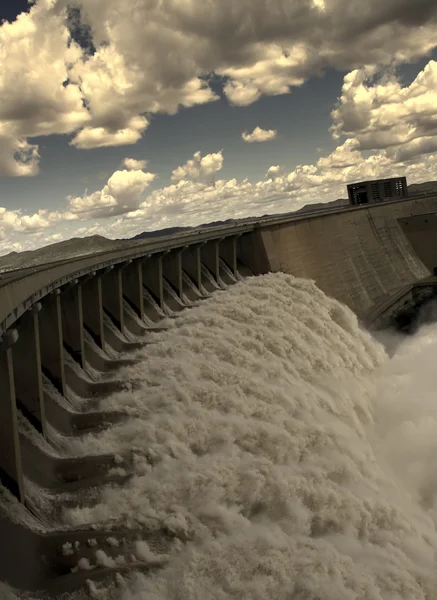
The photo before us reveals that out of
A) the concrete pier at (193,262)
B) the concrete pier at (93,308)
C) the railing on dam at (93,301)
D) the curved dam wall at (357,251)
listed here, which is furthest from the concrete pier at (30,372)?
the curved dam wall at (357,251)

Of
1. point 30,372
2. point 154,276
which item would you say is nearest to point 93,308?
point 30,372

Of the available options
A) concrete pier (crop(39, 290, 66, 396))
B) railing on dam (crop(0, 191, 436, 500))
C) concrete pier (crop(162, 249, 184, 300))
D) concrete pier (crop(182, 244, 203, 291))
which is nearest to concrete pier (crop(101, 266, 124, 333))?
railing on dam (crop(0, 191, 436, 500))

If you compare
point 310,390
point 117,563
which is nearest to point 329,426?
point 310,390

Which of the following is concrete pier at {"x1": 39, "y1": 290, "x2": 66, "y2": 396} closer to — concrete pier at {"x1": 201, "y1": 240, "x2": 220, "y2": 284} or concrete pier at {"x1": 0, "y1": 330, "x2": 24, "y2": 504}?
concrete pier at {"x1": 0, "y1": 330, "x2": 24, "y2": 504}

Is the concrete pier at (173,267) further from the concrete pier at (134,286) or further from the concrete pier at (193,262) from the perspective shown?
the concrete pier at (134,286)

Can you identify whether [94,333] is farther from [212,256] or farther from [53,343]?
[212,256]

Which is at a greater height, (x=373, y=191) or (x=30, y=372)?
(x=373, y=191)
